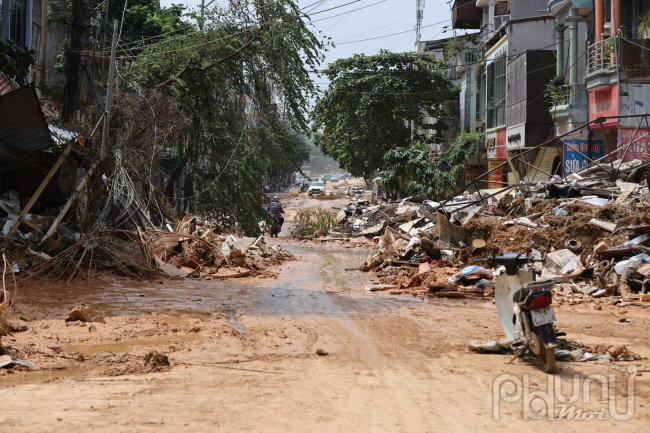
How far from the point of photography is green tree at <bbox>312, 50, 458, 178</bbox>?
126 feet

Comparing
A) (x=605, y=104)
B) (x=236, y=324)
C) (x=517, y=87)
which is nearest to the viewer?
(x=236, y=324)

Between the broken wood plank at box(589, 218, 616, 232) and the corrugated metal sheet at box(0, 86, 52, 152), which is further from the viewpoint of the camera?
the broken wood plank at box(589, 218, 616, 232)

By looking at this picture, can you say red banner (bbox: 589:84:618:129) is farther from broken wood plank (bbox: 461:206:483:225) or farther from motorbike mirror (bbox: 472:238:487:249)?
motorbike mirror (bbox: 472:238:487:249)

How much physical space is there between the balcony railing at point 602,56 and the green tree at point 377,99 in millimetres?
18107

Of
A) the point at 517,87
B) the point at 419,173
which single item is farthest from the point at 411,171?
the point at 517,87

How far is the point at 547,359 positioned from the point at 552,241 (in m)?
7.90

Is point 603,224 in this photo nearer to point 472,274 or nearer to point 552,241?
point 552,241

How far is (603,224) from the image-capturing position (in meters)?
11.8

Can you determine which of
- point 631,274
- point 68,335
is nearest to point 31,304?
point 68,335

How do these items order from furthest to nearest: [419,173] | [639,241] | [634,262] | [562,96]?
[419,173] < [562,96] < [639,241] < [634,262]

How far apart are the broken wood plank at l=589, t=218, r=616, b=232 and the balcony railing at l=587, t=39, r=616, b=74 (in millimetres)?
8800

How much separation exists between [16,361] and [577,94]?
2178 centimetres

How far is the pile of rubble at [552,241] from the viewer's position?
1026 centimetres

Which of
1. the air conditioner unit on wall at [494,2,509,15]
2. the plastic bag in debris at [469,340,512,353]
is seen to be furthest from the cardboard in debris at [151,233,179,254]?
the air conditioner unit on wall at [494,2,509,15]
